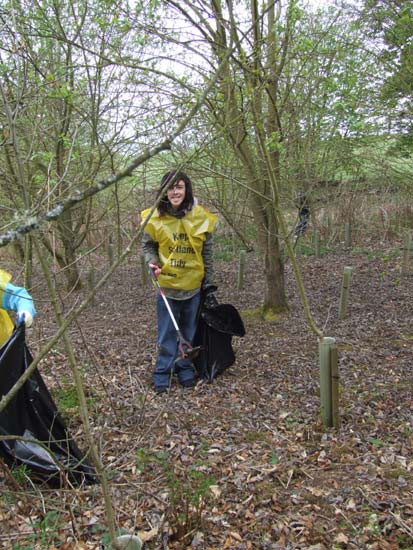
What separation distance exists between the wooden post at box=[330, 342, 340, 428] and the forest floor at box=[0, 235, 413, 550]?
0.09m

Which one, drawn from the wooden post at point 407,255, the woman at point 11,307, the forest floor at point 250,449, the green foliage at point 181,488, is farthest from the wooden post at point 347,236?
the woman at point 11,307

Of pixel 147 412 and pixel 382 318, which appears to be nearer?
pixel 147 412

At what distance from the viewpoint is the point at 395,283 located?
6.83m

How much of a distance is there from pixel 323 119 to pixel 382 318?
2.48 metres

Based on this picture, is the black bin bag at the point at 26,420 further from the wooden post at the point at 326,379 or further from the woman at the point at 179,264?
the wooden post at the point at 326,379

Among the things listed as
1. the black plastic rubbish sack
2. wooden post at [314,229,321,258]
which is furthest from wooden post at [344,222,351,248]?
the black plastic rubbish sack

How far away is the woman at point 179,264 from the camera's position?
380cm

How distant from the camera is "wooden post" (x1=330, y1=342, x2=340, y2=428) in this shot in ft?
9.53

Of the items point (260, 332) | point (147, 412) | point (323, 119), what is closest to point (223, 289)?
point (260, 332)

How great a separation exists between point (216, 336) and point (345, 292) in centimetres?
211

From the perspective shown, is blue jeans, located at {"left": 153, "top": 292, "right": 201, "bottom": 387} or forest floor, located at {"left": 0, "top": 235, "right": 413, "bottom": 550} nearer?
forest floor, located at {"left": 0, "top": 235, "right": 413, "bottom": 550}

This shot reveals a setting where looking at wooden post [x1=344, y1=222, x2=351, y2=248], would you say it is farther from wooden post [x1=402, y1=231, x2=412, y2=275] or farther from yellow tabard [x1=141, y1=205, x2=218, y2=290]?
yellow tabard [x1=141, y1=205, x2=218, y2=290]

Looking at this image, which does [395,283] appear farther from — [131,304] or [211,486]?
[211,486]

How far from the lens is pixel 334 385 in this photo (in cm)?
294
